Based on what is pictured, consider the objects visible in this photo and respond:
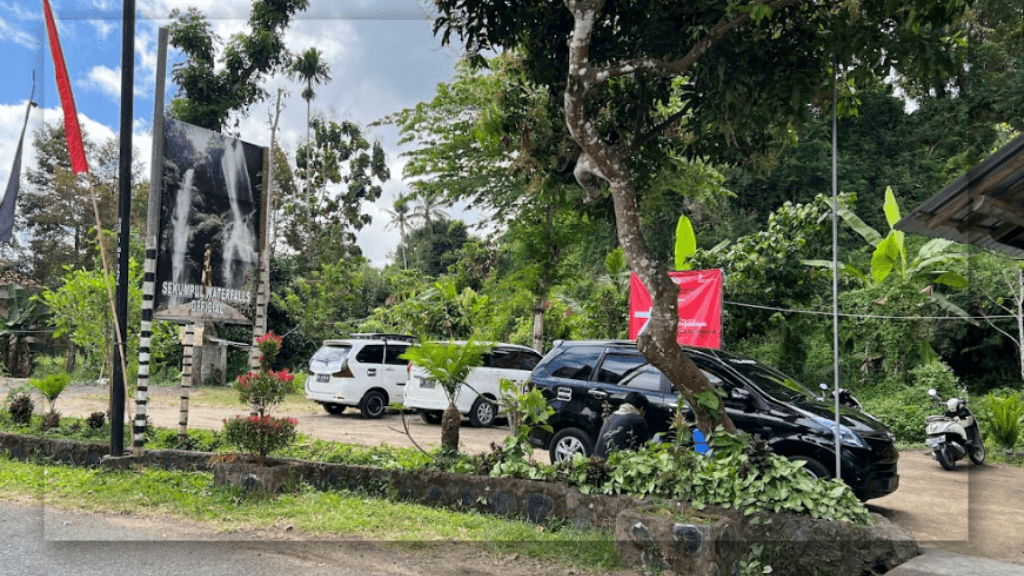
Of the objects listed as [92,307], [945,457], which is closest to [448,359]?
[945,457]

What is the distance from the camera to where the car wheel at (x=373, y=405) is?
55.7 feet

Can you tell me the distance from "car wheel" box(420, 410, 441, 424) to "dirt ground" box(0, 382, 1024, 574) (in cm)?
15

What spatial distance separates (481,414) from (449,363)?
7761 millimetres

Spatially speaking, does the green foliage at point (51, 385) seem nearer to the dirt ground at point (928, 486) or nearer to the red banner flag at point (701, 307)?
the dirt ground at point (928, 486)

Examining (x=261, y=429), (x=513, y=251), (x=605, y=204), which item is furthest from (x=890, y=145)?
(x=261, y=429)

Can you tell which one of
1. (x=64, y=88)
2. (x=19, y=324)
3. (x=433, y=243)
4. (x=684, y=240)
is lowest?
(x=19, y=324)

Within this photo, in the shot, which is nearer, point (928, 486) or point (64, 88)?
point (64, 88)

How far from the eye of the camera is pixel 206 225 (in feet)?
31.9

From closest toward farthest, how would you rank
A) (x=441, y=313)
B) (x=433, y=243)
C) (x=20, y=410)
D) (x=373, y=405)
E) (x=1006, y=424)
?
(x=20, y=410)
(x=1006, y=424)
(x=373, y=405)
(x=441, y=313)
(x=433, y=243)

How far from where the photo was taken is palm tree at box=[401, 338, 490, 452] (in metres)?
7.85

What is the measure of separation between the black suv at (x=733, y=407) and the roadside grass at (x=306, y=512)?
246cm

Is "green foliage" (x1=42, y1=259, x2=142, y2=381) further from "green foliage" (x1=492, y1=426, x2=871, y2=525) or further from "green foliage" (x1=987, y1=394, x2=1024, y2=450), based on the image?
"green foliage" (x1=987, y1=394, x2=1024, y2=450)

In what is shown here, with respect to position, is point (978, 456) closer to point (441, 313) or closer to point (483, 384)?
point (483, 384)

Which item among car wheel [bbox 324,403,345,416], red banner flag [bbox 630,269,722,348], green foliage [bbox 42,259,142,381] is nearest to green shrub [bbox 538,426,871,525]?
red banner flag [bbox 630,269,722,348]
